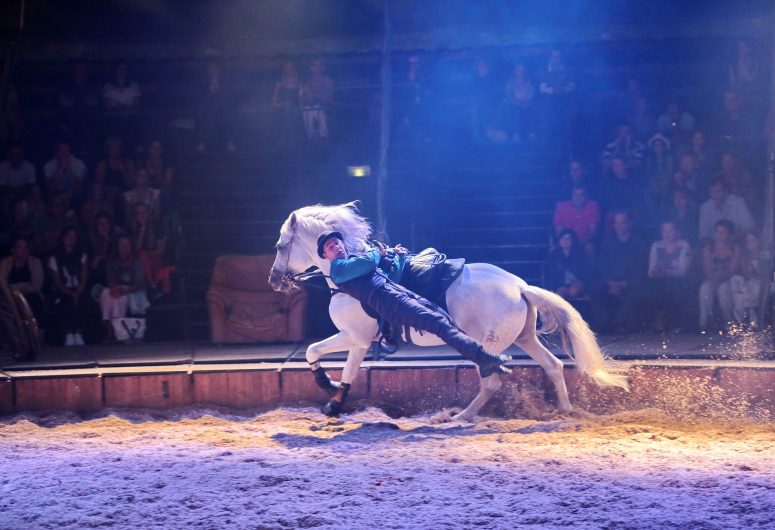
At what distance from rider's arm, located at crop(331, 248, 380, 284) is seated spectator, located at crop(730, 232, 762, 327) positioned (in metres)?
4.75

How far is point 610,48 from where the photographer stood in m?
11.9

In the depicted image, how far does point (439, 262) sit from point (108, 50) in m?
8.30

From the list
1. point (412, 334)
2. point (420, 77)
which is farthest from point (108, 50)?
point (412, 334)

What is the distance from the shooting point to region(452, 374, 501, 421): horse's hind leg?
6.04 metres

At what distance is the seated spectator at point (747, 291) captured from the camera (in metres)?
8.48

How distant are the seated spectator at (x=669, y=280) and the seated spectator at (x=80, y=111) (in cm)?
742

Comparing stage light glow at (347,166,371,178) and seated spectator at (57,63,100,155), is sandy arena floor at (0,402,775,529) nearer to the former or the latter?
stage light glow at (347,166,371,178)

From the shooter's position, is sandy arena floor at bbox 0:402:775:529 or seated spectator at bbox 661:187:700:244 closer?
sandy arena floor at bbox 0:402:775:529

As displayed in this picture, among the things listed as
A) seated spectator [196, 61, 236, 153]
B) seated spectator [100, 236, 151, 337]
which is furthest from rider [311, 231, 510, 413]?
seated spectator [196, 61, 236, 153]

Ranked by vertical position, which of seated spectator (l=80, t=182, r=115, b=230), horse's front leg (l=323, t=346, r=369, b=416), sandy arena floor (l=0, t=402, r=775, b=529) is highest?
seated spectator (l=80, t=182, r=115, b=230)

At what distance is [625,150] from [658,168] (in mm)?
451

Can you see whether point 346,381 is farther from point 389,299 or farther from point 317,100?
point 317,100

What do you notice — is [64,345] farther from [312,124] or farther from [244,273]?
[312,124]

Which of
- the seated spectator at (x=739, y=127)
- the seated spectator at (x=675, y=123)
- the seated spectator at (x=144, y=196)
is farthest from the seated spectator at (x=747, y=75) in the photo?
the seated spectator at (x=144, y=196)
